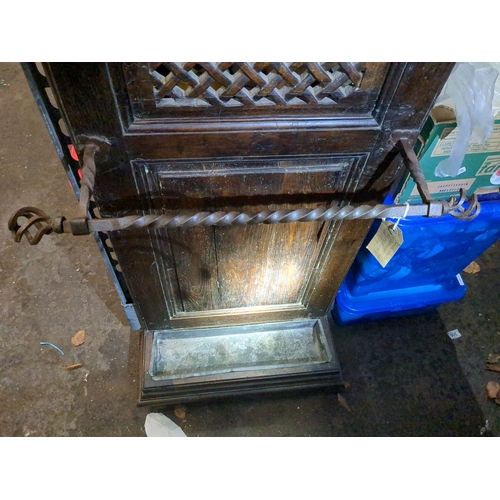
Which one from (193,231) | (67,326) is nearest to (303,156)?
(193,231)

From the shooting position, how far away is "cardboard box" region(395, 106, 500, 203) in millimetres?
1167

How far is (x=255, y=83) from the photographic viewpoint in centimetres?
78

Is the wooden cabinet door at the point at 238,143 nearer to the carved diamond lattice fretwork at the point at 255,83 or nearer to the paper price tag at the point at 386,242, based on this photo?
the carved diamond lattice fretwork at the point at 255,83

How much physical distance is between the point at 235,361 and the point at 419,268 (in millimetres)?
940

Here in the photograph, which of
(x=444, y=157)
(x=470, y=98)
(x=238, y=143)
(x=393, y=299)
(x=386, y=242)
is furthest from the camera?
(x=393, y=299)

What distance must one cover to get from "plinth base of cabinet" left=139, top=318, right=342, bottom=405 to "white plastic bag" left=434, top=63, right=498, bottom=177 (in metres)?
0.97

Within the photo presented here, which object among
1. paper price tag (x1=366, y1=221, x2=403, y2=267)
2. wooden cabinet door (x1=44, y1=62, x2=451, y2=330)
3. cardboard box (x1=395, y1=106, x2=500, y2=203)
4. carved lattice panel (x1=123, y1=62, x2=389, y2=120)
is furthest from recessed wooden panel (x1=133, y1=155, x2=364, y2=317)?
cardboard box (x1=395, y1=106, x2=500, y2=203)

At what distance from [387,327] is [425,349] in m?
0.21

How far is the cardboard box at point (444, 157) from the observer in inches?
45.9

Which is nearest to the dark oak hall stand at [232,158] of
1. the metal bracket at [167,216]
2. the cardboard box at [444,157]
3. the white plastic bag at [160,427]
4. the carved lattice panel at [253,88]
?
the carved lattice panel at [253,88]

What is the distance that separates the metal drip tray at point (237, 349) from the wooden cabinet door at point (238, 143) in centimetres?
51

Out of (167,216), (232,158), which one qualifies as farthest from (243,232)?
(167,216)

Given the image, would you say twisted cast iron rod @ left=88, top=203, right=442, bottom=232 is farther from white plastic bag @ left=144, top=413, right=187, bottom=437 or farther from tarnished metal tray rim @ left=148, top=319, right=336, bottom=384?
white plastic bag @ left=144, top=413, right=187, bottom=437

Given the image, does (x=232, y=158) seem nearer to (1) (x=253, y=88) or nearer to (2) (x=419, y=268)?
(1) (x=253, y=88)
